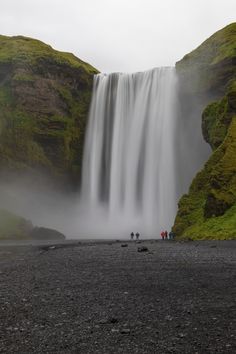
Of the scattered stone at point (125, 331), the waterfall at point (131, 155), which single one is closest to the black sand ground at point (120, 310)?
the scattered stone at point (125, 331)

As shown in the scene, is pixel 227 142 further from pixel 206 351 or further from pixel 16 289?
pixel 206 351

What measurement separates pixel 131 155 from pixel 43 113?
2043 centimetres

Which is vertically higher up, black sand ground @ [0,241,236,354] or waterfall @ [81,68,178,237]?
waterfall @ [81,68,178,237]

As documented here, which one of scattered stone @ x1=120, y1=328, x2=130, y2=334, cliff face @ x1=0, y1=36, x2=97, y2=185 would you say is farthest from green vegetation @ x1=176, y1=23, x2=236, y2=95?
scattered stone @ x1=120, y1=328, x2=130, y2=334

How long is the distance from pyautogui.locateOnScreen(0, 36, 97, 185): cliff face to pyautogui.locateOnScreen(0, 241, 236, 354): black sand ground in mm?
65300

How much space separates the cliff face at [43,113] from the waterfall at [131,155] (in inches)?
122

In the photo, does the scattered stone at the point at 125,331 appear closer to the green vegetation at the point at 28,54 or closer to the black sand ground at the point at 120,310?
the black sand ground at the point at 120,310

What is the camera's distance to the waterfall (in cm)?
6962

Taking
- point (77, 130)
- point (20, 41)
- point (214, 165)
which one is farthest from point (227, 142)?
point (20, 41)

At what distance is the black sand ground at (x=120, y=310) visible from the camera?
8.34 metres

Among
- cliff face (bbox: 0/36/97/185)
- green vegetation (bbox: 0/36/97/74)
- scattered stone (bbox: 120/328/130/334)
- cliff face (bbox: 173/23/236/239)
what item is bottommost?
scattered stone (bbox: 120/328/130/334)

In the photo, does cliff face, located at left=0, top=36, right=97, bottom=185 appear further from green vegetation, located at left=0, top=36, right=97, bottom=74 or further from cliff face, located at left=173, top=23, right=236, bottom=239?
cliff face, located at left=173, top=23, right=236, bottom=239

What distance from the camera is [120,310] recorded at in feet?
35.3

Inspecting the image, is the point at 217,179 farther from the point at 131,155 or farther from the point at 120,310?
the point at 131,155
